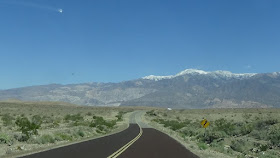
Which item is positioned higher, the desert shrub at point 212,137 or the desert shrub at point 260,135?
the desert shrub at point 260,135

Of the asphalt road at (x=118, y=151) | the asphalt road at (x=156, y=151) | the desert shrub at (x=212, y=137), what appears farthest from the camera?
the desert shrub at (x=212, y=137)

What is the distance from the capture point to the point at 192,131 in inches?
1790

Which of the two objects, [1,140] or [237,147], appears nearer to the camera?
[1,140]

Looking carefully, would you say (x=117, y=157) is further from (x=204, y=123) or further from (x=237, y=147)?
(x=204, y=123)

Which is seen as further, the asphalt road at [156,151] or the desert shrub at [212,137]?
the desert shrub at [212,137]

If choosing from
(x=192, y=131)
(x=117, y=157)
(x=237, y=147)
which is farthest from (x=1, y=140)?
(x=192, y=131)

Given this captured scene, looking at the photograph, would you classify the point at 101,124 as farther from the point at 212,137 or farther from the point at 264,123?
the point at 264,123

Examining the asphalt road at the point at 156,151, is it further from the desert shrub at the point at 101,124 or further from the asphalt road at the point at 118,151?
the desert shrub at the point at 101,124

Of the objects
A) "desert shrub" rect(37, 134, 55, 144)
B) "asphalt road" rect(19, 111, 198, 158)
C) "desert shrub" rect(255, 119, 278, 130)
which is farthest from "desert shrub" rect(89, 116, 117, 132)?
"desert shrub" rect(255, 119, 278, 130)

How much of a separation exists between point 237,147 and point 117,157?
14.2 m

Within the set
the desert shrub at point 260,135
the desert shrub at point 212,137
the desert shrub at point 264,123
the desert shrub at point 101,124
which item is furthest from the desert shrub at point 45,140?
the desert shrub at point 264,123

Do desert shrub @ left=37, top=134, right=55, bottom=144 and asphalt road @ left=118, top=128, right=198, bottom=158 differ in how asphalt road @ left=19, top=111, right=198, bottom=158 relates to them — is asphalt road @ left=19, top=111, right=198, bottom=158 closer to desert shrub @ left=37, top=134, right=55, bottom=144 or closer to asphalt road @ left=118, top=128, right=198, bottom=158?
asphalt road @ left=118, top=128, right=198, bottom=158

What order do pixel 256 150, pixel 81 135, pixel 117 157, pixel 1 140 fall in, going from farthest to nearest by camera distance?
pixel 81 135 → pixel 256 150 → pixel 1 140 → pixel 117 157

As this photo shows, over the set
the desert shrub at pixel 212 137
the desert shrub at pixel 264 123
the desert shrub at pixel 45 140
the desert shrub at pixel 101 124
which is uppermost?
the desert shrub at pixel 45 140
